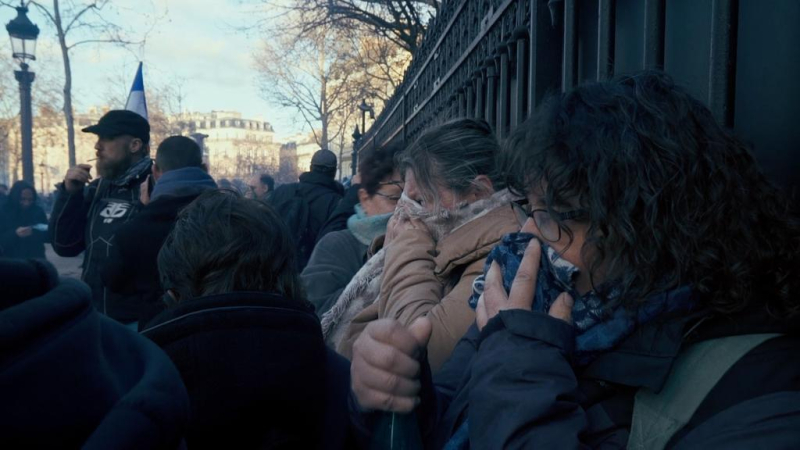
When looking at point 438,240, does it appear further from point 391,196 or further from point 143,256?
point 143,256

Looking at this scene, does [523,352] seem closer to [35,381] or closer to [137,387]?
[137,387]

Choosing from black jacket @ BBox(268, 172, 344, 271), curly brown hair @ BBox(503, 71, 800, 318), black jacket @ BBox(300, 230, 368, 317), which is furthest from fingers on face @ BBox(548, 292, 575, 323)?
black jacket @ BBox(268, 172, 344, 271)

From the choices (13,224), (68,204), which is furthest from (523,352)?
(13,224)

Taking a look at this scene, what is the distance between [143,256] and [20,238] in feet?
21.0

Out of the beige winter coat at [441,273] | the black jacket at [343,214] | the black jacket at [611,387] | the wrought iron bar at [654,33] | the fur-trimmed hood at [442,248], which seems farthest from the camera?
the black jacket at [343,214]

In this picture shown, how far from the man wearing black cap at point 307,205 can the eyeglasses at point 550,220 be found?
4297mm

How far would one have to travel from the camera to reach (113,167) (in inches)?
171

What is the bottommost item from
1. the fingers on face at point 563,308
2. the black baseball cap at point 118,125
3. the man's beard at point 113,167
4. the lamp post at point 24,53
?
the fingers on face at point 563,308

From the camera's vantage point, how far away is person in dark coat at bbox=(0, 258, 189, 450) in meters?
0.61

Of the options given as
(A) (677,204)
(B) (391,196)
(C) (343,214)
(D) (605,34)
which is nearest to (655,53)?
(D) (605,34)

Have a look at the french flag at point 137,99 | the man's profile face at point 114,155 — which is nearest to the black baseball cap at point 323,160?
the french flag at point 137,99

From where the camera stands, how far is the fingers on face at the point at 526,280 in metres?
1.44

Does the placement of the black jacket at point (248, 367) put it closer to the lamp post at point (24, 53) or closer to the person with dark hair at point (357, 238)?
the person with dark hair at point (357, 238)

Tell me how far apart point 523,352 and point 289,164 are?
52.0m
